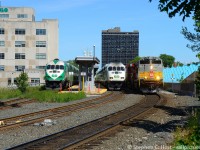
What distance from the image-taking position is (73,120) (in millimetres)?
17047

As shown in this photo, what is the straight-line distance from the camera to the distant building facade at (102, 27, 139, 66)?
152750 mm

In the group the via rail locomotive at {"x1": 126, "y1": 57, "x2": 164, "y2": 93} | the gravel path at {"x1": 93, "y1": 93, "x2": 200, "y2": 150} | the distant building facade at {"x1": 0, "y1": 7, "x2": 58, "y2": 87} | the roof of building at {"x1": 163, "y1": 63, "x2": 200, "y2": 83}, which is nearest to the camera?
the gravel path at {"x1": 93, "y1": 93, "x2": 200, "y2": 150}

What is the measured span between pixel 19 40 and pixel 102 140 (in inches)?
3271

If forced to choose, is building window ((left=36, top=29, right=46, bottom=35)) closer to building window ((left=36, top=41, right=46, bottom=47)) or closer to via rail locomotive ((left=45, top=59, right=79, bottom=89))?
building window ((left=36, top=41, right=46, bottom=47))

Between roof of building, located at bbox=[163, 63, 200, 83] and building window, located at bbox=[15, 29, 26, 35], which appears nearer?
roof of building, located at bbox=[163, 63, 200, 83]

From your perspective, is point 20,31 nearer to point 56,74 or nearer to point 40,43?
point 40,43

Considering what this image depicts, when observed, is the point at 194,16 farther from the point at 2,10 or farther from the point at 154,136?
the point at 2,10

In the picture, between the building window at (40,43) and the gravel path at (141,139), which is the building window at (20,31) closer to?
the building window at (40,43)

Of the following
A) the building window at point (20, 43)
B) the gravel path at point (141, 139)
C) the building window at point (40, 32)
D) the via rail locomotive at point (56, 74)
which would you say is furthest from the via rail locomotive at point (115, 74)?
the building window at point (20, 43)

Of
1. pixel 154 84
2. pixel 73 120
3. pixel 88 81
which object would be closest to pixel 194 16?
pixel 73 120

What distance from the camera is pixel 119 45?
156 m

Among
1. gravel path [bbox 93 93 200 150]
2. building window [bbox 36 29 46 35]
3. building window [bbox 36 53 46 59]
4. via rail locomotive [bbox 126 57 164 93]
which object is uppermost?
building window [bbox 36 29 46 35]

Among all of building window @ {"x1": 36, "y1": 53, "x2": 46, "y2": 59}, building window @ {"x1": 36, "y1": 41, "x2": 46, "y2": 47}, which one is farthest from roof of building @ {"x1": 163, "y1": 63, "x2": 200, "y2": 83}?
building window @ {"x1": 36, "y1": 41, "x2": 46, "y2": 47}

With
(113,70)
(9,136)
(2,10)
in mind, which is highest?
(2,10)
